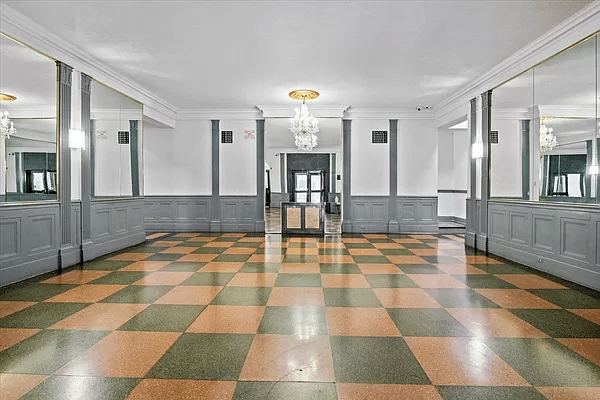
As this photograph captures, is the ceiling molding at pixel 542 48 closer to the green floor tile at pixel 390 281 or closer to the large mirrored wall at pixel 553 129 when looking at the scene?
the large mirrored wall at pixel 553 129

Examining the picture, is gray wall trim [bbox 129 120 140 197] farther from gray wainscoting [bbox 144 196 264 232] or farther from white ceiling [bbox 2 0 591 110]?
gray wainscoting [bbox 144 196 264 232]

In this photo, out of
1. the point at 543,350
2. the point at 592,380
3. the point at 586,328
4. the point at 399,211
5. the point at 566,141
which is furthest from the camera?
the point at 399,211

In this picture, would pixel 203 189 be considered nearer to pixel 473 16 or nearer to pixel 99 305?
pixel 99 305

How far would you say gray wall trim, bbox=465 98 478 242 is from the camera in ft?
25.2

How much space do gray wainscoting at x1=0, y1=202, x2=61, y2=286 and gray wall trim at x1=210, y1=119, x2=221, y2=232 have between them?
16.4 ft

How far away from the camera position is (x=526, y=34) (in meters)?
5.08

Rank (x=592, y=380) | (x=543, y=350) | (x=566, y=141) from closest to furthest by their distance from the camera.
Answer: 1. (x=592, y=380)
2. (x=543, y=350)
3. (x=566, y=141)

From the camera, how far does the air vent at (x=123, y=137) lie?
23.6 ft

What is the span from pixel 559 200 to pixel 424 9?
3419mm

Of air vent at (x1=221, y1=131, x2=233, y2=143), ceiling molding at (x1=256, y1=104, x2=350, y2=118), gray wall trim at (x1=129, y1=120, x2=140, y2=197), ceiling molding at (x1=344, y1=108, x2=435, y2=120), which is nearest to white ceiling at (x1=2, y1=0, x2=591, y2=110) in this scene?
gray wall trim at (x1=129, y1=120, x2=140, y2=197)

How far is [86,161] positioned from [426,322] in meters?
5.96

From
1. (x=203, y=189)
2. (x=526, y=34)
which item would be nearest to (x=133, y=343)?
(x=526, y=34)

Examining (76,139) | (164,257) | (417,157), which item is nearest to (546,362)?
(164,257)

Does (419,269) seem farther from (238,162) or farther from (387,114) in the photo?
(238,162)
